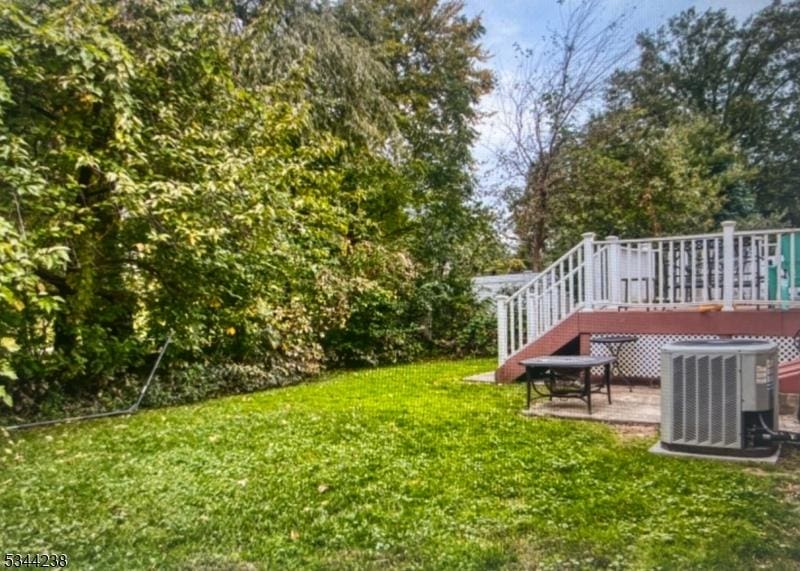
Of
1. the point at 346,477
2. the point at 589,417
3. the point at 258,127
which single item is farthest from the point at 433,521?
the point at 258,127

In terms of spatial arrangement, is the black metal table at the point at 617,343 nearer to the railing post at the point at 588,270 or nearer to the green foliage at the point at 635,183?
the railing post at the point at 588,270

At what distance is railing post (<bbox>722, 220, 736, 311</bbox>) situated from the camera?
4.61 metres

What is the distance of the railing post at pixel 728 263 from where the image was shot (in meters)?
4.61

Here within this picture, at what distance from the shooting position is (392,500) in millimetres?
2389

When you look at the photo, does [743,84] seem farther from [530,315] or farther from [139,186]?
[139,186]

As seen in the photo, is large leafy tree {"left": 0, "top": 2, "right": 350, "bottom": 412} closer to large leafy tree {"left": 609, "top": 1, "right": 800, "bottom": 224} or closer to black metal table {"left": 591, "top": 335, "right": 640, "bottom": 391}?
black metal table {"left": 591, "top": 335, "right": 640, "bottom": 391}

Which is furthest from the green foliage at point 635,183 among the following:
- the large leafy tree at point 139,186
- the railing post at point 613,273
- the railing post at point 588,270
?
the large leafy tree at point 139,186

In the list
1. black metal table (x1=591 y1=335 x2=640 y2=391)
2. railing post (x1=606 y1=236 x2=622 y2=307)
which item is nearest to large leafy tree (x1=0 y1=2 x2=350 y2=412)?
railing post (x1=606 y1=236 x2=622 y2=307)

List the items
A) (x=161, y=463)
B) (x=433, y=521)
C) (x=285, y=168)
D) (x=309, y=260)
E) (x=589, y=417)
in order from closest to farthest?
(x=433, y=521)
(x=161, y=463)
(x=589, y=417)
(x=285, y=168)
(x=309, y=260)

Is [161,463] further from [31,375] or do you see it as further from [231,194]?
[31,375]

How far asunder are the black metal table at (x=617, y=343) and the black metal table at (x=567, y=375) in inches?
17.8

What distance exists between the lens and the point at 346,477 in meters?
2.72

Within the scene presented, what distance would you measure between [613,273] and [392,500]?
154 inches

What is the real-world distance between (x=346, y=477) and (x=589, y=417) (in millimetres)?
2115
